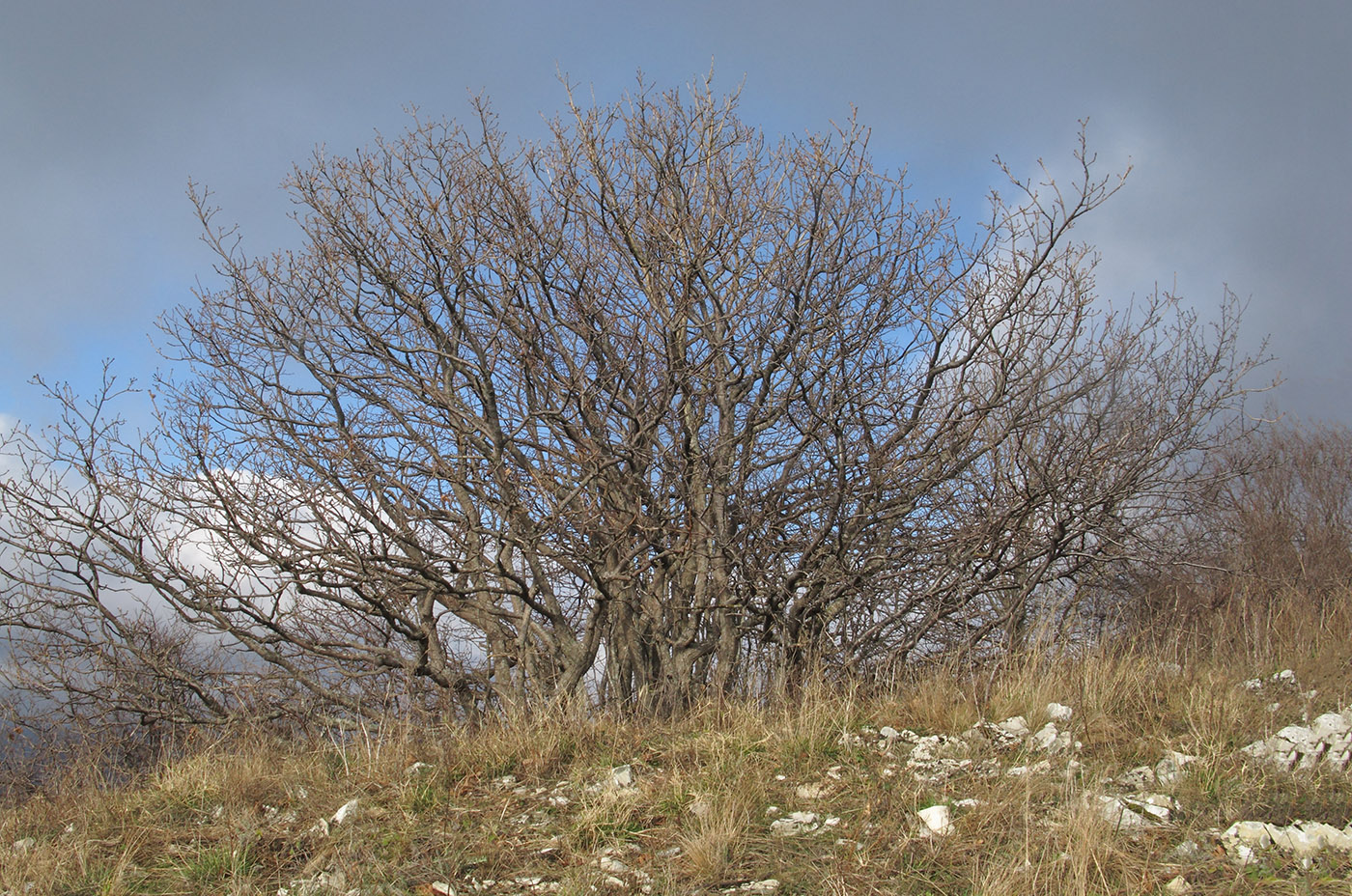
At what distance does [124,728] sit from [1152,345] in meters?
9.59

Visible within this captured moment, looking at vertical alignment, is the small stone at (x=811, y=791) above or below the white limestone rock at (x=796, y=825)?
above

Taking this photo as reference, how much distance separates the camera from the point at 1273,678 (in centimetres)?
471

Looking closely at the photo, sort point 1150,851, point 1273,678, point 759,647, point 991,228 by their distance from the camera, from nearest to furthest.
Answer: point 1150,851 → point 1273,678 → point 991,228 → point 759,647

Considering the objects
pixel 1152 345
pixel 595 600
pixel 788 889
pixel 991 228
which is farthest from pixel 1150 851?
pixel 1152 345

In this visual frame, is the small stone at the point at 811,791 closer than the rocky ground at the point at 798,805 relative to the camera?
No

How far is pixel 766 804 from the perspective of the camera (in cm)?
354

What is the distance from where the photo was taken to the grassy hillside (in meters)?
2.92

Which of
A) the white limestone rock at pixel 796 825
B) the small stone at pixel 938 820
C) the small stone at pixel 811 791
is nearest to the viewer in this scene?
the small stone at pixel 938 820

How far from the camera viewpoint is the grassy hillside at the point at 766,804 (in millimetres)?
2924

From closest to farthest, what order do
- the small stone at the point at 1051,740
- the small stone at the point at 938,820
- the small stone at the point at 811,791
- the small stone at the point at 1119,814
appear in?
the small stone at the point at 1119,814 < the small stone at the point at 938,820 < the small stone at the point at 811,791 < the small stone at the point at 1051,740

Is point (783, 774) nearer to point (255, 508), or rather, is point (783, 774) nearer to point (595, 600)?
point (595, 600)

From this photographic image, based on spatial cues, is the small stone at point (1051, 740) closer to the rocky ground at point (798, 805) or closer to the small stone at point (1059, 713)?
the rocky ground at point (798, 805)

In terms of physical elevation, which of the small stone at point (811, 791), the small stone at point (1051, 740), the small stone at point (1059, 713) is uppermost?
the small stone at point (1059, 713)

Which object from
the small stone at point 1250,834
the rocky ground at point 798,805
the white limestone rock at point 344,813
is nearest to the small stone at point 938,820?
the rocky ground at point 798,805
